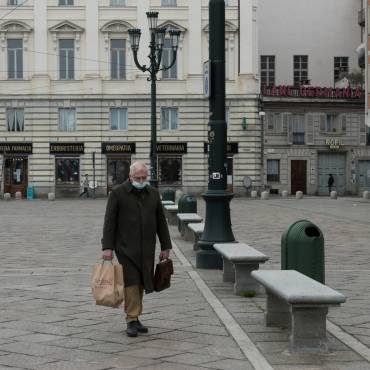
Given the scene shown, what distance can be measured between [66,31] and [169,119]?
8207mm

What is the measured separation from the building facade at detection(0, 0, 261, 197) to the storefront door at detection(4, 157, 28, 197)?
0.06 m

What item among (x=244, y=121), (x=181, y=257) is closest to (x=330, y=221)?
(x=181, y=257)

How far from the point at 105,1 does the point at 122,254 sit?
46.1 m

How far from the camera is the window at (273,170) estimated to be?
5675 cm

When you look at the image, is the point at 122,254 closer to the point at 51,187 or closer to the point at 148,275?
the point at 148,275

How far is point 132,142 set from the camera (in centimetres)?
5162

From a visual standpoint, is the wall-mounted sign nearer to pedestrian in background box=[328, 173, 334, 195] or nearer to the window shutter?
the window shutter

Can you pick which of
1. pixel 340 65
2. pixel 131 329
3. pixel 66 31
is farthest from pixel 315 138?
pixel 131 329

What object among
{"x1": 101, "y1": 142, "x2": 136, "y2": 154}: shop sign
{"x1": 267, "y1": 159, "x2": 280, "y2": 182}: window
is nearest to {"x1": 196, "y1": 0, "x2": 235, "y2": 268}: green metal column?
{"x1": 101, "y1": 142, "x2": 136, "y2": 154}: shop sign

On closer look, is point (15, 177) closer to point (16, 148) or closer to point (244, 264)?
point (16, 148)

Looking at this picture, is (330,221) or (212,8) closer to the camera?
(212,8)

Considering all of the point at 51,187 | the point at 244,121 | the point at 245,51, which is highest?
the point at 245,51

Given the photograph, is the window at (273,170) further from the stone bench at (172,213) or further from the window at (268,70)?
the stone bench at (172,213)

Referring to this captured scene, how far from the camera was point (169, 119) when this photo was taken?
52.0m
